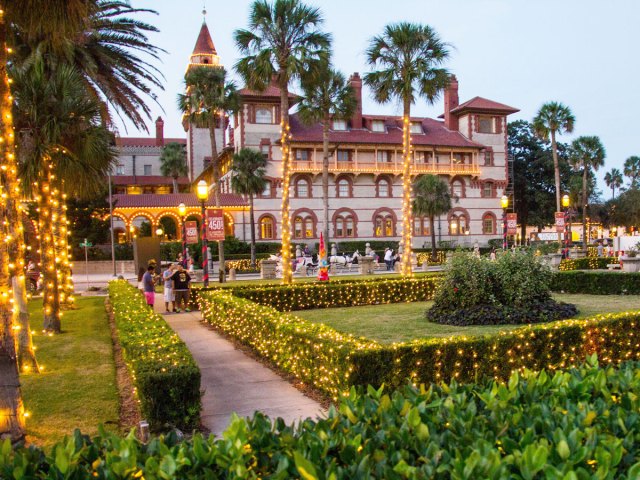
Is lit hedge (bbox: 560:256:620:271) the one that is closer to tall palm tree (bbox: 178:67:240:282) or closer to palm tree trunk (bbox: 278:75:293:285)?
palm tree trunk (bbox: 278:75:293:285)

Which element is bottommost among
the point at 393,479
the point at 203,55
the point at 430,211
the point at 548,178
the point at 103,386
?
the point at 103,386

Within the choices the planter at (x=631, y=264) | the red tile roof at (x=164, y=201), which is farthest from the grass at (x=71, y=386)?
the red tile roof at (x=164, y=201)

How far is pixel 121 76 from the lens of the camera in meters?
17.1

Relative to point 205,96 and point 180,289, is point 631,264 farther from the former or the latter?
point 205,96

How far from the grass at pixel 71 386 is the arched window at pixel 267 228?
1452 inches

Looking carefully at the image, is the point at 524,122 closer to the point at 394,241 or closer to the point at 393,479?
the point at 394,241

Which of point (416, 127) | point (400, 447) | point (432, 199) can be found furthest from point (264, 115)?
point (400, 447)

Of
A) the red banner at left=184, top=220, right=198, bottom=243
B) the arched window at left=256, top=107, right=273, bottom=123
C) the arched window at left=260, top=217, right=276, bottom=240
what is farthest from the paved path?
the arched window at left=256, top=107, right=273, bottom=123

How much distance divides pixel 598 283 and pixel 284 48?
15802 mm

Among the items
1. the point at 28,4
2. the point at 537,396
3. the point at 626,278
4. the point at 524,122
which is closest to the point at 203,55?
the point at 524,122

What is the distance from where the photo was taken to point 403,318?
16484 mm

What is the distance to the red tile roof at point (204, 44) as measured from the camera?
65.5 metres

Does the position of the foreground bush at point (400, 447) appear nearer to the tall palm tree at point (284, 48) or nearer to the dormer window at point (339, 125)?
the tall palm tree at point (284, 48)

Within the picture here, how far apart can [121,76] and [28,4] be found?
975cm
